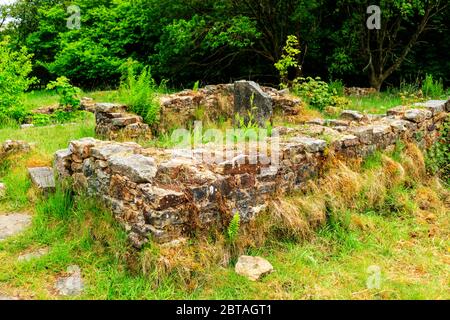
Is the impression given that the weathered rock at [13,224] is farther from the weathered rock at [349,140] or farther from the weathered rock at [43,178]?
the weathered rock at [349,140]

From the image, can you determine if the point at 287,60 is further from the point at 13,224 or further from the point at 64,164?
the point at 13,224

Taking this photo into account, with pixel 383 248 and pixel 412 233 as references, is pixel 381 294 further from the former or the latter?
pixel 412 233

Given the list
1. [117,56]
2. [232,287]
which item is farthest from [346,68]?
[232,287]

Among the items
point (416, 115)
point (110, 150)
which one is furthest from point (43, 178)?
point (416, 115)

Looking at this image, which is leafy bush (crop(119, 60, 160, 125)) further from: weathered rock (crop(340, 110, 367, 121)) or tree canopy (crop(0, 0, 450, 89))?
tree canopy (crop(0, 0, 450, 89))

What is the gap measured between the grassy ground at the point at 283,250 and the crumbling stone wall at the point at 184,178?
0.18m

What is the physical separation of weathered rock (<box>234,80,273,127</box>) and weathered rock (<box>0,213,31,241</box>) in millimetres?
5344

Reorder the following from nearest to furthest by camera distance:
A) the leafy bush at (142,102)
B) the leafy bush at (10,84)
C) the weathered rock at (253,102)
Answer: the leafy bush at (142,102)
the weathered rock at (253,102)
the leafy bush at (10,84)

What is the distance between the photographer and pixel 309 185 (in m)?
5.81

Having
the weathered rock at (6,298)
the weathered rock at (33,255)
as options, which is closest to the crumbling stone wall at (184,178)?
the weathered rock at (33,255)

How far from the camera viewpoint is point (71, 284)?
14.0ft

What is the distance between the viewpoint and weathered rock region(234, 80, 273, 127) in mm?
9938

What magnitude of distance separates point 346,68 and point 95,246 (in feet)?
42.0

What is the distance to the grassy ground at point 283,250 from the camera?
166 inches
